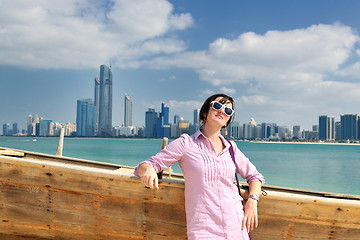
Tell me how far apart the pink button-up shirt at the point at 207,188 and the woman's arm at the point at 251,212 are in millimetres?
54

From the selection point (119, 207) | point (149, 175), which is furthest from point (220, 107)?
point (119, 207)

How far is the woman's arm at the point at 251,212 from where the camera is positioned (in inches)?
93.0

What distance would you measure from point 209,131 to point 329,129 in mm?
172356

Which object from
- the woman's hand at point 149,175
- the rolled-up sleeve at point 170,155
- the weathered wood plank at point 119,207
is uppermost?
the rolled-up sleeve at point 170,155

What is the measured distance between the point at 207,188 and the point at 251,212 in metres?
0.41

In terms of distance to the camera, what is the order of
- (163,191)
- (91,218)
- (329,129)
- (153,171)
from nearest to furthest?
1. (153,171)
2. (163,191)
3. (91,218)
4. (329,129)

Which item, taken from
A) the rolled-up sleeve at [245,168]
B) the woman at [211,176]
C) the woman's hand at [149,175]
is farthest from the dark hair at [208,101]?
the woman's hand at [149,175]

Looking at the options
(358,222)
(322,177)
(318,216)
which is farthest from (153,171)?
(322,177)

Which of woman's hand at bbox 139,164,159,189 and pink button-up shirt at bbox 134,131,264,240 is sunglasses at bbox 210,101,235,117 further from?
woman's hand at bbox 139,164,159,189

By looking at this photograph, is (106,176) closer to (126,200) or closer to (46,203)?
(126,200)

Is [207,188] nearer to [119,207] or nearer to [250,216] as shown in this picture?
[250,216]

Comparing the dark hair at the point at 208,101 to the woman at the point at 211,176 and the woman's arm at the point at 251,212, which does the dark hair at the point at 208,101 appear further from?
the woman's arm at the point at 251,212

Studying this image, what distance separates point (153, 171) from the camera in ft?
7.71

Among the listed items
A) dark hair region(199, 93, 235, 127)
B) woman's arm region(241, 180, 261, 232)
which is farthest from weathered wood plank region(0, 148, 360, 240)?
dark hair region(199, 93, 235, 127)
